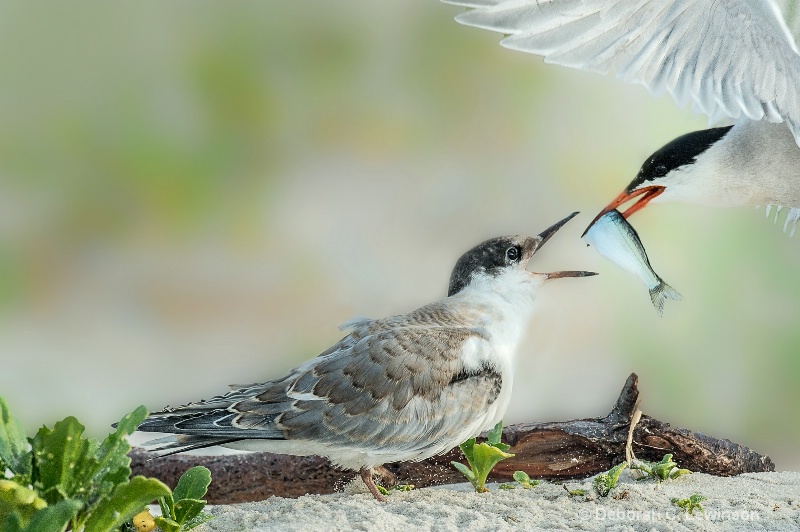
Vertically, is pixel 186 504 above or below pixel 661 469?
above

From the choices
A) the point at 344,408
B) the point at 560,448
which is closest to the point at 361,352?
the point at 344,408

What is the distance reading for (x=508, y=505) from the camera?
7.97 feet

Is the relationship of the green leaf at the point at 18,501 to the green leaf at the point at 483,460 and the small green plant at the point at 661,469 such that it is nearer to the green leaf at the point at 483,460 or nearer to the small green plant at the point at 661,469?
the green leaf at the point at 483,460

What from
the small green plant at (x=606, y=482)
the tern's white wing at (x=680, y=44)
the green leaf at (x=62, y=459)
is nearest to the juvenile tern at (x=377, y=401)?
the small green plant at (x=606, y=482)

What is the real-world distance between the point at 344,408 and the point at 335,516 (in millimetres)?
320

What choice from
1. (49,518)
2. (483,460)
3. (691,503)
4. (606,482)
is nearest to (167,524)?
(49,518)

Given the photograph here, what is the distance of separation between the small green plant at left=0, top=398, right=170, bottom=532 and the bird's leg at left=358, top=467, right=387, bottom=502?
86cm

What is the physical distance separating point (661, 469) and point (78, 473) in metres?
1.81

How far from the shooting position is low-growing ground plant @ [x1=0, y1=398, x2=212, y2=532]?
178 centimetres

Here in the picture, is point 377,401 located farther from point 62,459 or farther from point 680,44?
point 680,44

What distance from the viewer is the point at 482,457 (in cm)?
254

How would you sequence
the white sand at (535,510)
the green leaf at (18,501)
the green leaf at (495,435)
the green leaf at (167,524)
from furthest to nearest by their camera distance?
1. the green leaf at (495,435)
2. the white sand at (535,510)
3. the green leaf at (167,524)
4. the green leaf at (18,501)

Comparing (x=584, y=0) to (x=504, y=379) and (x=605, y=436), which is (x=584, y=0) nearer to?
(x=504, y=379)

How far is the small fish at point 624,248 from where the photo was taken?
9.20 ft
